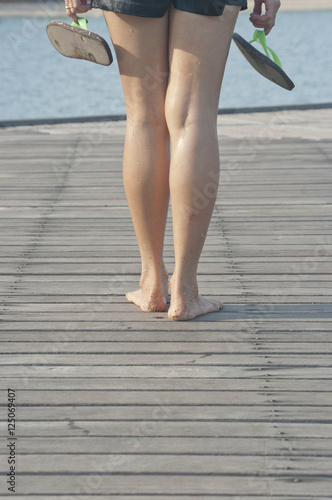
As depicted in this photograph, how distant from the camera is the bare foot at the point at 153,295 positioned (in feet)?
6.30

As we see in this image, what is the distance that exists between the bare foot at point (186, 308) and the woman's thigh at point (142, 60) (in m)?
0.47

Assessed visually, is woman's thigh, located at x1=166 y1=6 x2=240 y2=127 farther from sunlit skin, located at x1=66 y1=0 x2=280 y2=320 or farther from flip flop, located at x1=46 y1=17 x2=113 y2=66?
flip flop, located at x1=46 y1=17 x2=113 y2=66

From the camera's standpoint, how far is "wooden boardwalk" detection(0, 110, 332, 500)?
126 centimetres

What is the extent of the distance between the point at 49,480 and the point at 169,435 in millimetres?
241

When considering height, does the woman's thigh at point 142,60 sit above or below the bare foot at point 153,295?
above

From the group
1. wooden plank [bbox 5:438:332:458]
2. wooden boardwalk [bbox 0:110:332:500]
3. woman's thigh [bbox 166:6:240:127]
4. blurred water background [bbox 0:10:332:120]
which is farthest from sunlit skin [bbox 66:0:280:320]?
blurred water background [bbox 0:10:332:120]

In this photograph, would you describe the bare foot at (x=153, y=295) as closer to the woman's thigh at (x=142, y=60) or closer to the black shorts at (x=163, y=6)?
the woman's thigh at (x=142, y=60)

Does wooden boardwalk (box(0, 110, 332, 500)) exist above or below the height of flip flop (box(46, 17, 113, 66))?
below

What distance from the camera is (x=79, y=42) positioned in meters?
1.79

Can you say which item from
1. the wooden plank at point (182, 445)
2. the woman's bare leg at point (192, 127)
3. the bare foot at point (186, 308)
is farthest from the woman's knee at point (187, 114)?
the wooden plank at point (182, 445)

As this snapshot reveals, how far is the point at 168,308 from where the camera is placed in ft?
6.42

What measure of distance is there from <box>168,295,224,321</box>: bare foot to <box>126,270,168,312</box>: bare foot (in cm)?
6

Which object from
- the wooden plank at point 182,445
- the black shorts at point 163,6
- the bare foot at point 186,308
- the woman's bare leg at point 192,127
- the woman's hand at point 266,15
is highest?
the black shorts at point 163,6

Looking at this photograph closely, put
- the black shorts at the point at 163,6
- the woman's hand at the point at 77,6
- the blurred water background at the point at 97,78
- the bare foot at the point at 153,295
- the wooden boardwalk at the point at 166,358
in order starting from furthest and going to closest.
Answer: the blurred water background at the point at 97,78
the bare foot at the point at 153,295
the woman's hand at the point at 77,6
the black shorts at the point at 163,6
the wooden boardwalk at the point at 166,358
